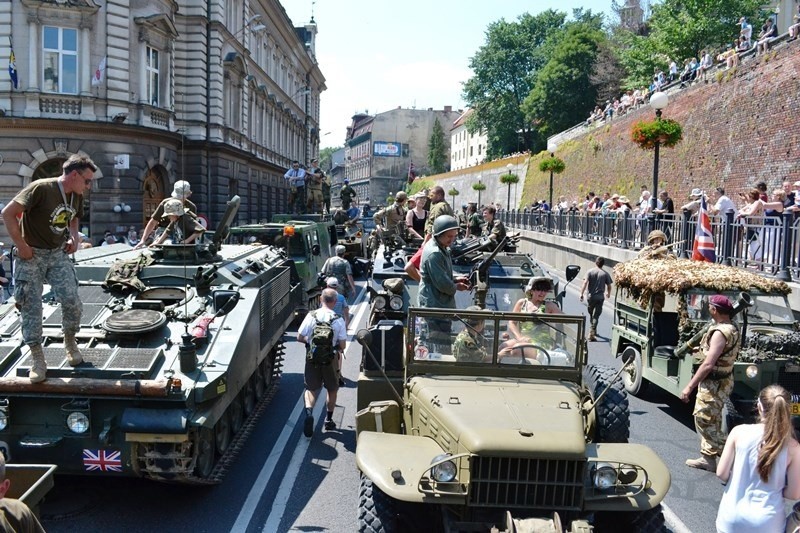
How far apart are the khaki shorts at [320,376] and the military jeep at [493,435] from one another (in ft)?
6.71

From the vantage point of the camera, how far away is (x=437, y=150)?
4385 inches

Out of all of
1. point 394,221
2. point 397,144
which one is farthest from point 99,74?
point 397,144

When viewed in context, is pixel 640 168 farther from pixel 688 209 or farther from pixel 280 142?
pixel 280 142

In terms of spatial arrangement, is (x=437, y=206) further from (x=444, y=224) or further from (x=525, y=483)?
(x=525, y=483)

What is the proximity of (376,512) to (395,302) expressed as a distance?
3.76 metres

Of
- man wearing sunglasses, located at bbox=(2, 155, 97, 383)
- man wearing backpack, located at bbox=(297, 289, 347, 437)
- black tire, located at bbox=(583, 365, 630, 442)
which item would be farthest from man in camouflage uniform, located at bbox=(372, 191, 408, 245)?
man wearing sunglasses, located at bbox=(2, 155, 97, 383)

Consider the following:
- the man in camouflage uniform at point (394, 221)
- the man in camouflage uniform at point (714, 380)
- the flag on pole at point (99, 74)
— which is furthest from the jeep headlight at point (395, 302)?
the flag on pole at point (99, 74)

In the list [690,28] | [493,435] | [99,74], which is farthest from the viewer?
[690,28]

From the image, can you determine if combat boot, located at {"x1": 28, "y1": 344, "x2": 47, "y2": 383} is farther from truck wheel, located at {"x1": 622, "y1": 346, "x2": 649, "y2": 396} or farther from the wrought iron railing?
the wrought iron railing

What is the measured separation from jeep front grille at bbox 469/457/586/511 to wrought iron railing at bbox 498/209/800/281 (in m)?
9.40

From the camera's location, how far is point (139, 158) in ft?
89.0

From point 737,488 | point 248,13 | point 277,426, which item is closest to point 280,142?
point 248,13

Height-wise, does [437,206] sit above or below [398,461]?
above

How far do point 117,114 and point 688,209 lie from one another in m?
18.1
